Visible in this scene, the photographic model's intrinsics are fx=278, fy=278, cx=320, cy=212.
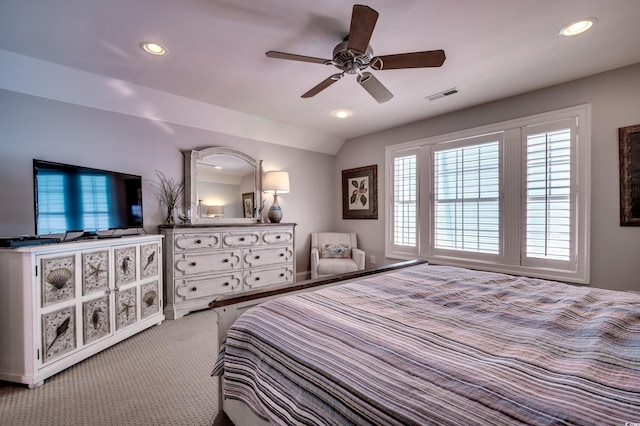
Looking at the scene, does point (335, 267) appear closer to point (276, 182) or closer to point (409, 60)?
point (276, 182)

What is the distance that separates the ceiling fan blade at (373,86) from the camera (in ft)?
7.09

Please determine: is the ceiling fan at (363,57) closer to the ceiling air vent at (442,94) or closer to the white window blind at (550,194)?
the ceiling air vent at (442,94)

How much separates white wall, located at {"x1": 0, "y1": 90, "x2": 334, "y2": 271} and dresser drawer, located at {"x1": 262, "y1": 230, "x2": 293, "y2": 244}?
51cm

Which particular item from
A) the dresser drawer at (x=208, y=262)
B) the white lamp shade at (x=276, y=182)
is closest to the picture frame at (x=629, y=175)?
the white lamp shade at (x=276, y=182)

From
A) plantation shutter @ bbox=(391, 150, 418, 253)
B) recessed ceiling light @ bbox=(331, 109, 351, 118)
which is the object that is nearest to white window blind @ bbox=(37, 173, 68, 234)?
recessed ceiling light @ bbox=(331, 109, 351, 118)

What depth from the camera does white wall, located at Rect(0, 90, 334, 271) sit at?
2483mm

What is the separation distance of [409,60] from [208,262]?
303 cm

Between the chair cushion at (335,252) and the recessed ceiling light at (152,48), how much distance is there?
3422mm

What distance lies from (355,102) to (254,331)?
9.77ft

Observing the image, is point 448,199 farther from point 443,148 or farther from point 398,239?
point 398,239

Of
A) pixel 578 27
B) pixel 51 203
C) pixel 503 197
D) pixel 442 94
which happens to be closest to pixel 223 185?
pixel 51 203

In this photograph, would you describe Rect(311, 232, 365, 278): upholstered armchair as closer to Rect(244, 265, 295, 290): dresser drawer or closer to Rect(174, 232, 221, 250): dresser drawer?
Rect(244, 265, 295, 290): dresser drawer

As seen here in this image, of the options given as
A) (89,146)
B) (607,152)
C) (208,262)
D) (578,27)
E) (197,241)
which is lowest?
(208,262)

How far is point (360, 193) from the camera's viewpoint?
493 cm
